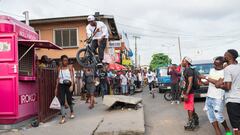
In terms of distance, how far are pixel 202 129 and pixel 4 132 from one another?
17.4ft

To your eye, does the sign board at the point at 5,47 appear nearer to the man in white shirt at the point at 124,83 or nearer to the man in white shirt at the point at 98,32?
the man in white shirt at the point at 98,32

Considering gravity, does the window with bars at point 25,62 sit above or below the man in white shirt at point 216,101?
above

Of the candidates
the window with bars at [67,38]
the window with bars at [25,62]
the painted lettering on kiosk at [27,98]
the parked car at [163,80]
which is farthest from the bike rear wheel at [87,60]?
the window with bars at [67,38]

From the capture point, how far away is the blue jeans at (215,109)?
8.63 m

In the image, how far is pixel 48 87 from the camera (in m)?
11.6

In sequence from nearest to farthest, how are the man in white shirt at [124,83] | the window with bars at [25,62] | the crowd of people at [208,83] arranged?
the crowd of people at [208,83], the window with bars at [25,62], the man in white shirt at [124,83]

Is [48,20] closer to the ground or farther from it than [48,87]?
farther from it

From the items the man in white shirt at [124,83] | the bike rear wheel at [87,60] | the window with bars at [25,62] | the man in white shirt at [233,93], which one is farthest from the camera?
the man in white shirt at [124,83]

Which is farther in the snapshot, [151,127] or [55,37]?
[55,37]

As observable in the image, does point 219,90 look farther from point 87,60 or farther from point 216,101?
point 87,60

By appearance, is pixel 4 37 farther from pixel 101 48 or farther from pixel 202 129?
pixel 202 129

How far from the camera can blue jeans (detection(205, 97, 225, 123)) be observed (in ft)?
28.3

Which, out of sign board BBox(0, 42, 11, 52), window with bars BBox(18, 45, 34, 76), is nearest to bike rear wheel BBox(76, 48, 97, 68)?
window with bars BBox(18, 45, 34, 76)

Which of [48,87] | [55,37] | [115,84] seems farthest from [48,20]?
[48,87]
